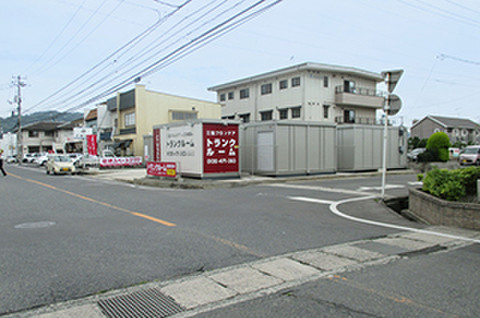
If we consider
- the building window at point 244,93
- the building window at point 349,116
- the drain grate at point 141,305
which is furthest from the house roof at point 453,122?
the drain grate at point 141,305

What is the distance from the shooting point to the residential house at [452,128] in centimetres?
6312

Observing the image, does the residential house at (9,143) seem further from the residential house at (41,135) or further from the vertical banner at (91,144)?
the vertical banner at (91,144)

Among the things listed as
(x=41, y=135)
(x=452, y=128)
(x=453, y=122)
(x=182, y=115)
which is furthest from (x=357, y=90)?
(x=41, y=135)

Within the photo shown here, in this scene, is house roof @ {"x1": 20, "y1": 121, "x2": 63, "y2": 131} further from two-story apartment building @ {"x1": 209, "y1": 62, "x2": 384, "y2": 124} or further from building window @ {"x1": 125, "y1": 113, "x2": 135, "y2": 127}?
two-story apartment building @ {"x1": 209, "y1": 62, "x2": 384, "y2": 124}

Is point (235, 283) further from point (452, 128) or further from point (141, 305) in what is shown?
point (452, 128)

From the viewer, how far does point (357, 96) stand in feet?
124

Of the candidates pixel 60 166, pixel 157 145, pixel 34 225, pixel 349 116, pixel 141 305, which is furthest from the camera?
pixel 349 116

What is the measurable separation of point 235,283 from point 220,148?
13.2m

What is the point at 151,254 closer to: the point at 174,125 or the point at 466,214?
the point at 466,214

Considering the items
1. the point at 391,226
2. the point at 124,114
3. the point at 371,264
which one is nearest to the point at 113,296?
the point at 371,264

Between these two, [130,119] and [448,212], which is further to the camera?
[130,119]

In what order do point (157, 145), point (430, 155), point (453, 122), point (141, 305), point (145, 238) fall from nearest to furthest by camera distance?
point (141, 305)
point (145, 238)
point (157, 145)
point (430, 155)
point (453, 122)

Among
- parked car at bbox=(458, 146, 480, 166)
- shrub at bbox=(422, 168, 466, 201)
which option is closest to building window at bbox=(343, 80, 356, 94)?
parked car at bbox=(458, 146, 480, 166)

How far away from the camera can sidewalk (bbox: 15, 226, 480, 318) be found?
3.70m
